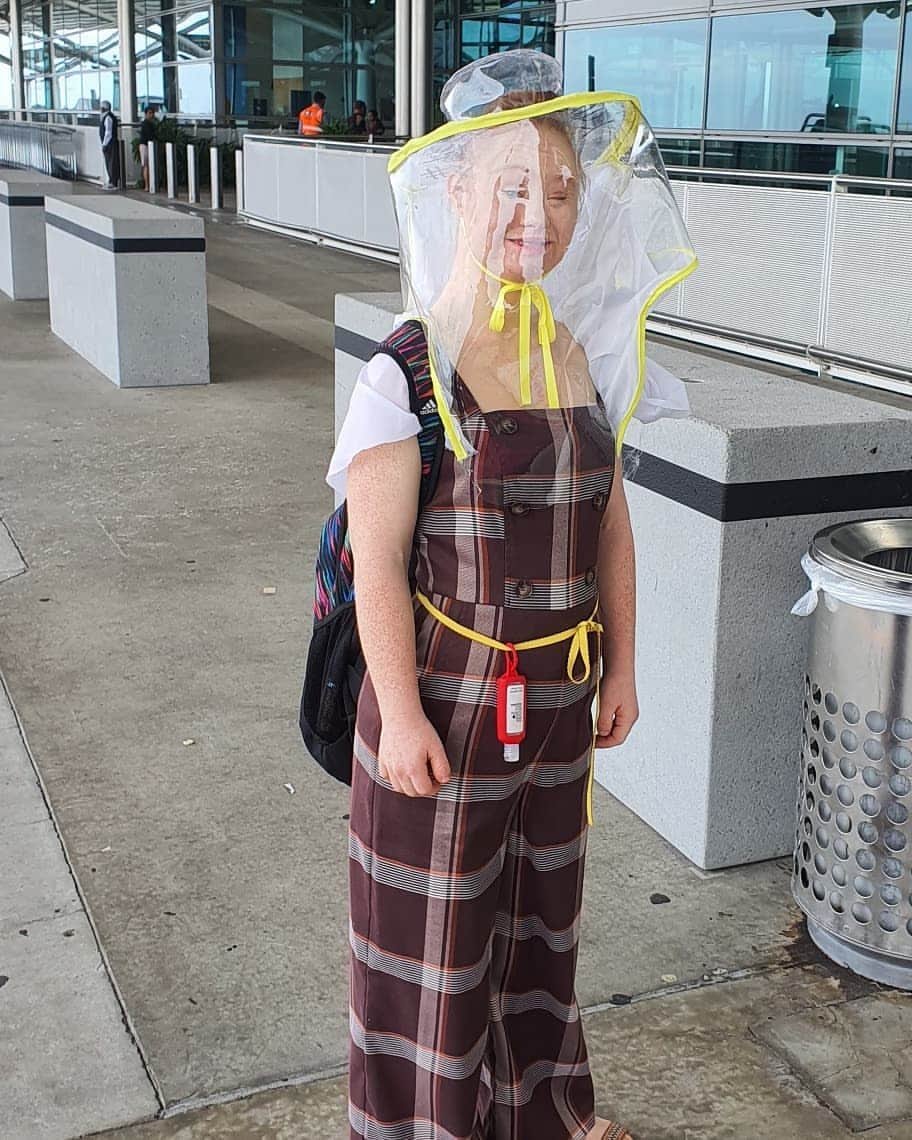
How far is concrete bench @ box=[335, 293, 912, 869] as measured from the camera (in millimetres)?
3320

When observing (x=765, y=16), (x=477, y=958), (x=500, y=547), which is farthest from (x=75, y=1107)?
(x=765, y=16)

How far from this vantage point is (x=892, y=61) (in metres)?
13.2

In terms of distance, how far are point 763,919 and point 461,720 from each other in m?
1.54

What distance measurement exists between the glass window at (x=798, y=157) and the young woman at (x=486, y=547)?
11625 mm

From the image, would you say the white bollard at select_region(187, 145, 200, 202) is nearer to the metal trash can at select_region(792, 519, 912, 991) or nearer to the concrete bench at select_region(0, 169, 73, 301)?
the concrete bench at select_region(0, 169, 73, 301)

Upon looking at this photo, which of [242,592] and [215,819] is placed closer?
[215,819]

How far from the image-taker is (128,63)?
3809 cm

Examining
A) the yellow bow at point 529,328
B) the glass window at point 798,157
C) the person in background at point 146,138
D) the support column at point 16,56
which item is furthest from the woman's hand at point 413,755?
the support column at point 16,56

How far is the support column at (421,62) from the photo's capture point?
78.8 ft

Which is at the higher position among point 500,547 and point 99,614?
point 500,547

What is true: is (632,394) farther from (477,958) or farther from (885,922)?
(885,922)

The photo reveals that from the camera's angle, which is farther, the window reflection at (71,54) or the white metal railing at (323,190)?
the window reflection at (71,54)

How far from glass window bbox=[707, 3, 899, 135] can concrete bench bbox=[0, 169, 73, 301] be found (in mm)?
7110

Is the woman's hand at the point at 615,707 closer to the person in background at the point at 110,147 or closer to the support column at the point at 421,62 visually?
the support column at the point at 421,62
